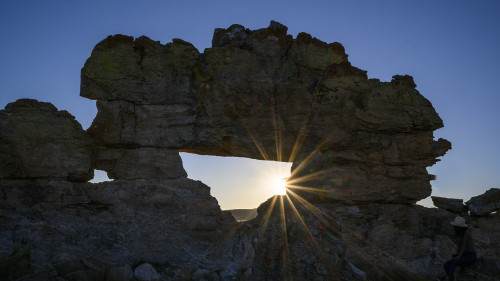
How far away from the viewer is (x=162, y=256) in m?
9.16

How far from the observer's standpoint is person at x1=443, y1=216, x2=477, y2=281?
7.49 metres

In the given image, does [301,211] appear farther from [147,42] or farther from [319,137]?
[147,42]

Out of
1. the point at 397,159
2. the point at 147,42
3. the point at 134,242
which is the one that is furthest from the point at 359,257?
the point at 147,42

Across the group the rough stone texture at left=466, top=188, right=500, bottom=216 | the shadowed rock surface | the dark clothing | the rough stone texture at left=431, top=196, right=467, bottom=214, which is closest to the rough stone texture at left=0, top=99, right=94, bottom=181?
the shadowed rock surface

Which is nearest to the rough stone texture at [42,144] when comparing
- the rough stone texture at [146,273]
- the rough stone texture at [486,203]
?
the rough stone texture at [146,273]

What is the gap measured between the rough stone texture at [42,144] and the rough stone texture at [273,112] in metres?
0.65

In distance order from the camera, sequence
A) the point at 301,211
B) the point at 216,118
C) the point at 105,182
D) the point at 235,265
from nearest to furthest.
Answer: the point at 301,211, the point at 235,265, the point at 105,182, the point at 216,118

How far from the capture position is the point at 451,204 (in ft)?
44.1

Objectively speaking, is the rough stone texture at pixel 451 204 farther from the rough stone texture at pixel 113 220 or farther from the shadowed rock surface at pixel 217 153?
the rough stone texture at pixel 113 220

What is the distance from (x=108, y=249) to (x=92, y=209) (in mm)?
1325

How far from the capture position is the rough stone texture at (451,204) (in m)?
13.2

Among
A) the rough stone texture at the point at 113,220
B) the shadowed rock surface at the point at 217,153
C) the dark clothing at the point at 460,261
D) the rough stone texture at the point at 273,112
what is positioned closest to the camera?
the dark clothing at the point at 460,261

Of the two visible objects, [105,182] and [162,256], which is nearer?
[162,256]

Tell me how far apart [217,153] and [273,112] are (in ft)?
7.42
